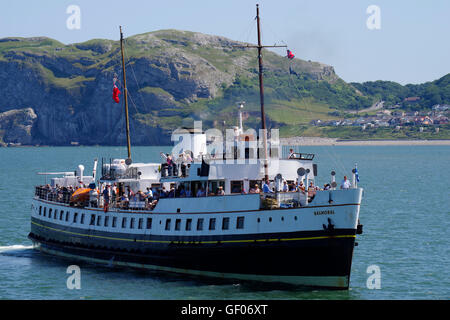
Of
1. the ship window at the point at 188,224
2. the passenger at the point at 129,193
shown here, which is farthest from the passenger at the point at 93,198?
the ship window at the point at 188,224

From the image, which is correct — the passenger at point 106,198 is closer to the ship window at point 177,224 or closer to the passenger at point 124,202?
the passenger at point 124,202

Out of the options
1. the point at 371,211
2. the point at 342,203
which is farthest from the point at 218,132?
the point at 371,211

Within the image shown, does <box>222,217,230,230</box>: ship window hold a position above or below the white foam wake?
above

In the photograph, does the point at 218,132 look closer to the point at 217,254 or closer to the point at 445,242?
the point at 217,254

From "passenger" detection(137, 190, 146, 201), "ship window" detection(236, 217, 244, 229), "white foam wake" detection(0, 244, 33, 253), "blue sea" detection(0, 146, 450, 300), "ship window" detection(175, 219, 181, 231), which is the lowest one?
"blue sea" detection(0, 146, 450, 300)

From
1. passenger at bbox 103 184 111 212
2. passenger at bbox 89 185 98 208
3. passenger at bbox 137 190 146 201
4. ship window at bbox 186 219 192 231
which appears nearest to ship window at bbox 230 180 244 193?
ship window at bbox 186 219 192 231

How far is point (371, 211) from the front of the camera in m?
72.6

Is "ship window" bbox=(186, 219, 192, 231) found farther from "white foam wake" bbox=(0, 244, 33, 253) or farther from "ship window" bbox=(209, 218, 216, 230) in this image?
"white foam wake" bbox=(0, 244, 33, 253)
